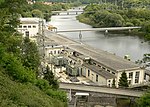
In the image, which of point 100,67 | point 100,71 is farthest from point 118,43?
point 100,71

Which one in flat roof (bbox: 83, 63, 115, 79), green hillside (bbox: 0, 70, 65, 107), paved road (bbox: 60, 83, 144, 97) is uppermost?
green hillside (bbox: 0, 70, 65, 107)

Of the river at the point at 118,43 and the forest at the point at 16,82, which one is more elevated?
the forest at the point at 16,82

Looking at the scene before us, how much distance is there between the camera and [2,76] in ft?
13.2

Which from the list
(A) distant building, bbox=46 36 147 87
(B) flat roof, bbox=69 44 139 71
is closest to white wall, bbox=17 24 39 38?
(B) flat roof, bbox=69 44 139 71

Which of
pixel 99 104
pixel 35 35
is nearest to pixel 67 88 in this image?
pixel 99 104

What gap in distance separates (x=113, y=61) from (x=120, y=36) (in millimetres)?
9305

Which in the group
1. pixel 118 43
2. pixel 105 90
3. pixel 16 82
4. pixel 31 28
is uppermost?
pixel 16 82

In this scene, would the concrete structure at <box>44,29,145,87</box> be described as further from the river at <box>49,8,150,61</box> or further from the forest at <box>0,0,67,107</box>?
the forest at <box>0,0,67,107</box>

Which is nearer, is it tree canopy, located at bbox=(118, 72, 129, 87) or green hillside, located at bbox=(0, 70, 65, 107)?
green hillside, located at bbox=(0, 70, 65, 107)

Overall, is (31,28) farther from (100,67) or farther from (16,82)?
(16,82)

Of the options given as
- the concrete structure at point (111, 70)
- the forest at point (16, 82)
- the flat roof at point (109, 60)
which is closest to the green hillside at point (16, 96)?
the forest at point (16, 82)

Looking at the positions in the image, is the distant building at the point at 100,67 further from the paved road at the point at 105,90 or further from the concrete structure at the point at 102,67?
the paved road at the point at 105,90

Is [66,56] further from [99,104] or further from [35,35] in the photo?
[99,104]

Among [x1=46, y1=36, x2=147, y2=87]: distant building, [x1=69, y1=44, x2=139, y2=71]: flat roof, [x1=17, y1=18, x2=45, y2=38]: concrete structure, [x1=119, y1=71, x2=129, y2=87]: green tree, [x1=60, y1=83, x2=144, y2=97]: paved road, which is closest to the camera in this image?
[x1=60, y1=83, x2=144, y2=97]: paved road
